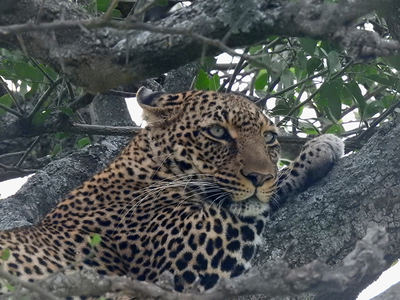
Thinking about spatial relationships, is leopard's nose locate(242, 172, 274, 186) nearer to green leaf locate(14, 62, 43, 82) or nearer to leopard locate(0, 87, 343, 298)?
leopard locate(0, 87, 343, 298)

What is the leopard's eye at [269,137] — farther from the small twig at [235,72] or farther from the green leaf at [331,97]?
the small twig at [235,72]

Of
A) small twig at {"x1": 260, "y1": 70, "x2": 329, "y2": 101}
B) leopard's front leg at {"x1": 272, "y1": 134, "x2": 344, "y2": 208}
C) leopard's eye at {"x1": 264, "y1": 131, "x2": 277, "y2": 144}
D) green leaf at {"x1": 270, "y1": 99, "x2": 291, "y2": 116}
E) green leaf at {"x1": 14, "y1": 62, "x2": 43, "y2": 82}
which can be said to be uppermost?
green leaf at {"x1": 14, "y1": 62, "x2": 43, "y2": 82}

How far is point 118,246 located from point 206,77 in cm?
193

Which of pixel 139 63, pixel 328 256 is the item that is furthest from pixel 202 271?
pixel 139 63

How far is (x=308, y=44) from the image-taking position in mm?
7199


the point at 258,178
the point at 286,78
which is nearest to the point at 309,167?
the point at 258,178

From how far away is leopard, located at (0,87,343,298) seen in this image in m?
6.92

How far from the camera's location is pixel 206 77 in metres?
8.50

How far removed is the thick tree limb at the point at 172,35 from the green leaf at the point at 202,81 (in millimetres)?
2599

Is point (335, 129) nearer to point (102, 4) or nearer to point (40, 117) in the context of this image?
point (102, 4)

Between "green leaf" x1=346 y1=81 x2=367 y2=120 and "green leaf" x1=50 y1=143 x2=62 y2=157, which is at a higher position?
"green leaf" x1=50 y1=143 x2=62 y2=157

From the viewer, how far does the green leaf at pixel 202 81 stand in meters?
8.45

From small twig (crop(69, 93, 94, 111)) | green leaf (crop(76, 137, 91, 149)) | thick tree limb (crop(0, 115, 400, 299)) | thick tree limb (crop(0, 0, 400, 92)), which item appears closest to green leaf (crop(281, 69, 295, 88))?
thick tree limb (crop(0, 115, 400, 299))

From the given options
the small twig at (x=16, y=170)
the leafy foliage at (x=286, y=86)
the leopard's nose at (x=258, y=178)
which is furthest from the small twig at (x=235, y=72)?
the small twig at (x=16, y=170)
